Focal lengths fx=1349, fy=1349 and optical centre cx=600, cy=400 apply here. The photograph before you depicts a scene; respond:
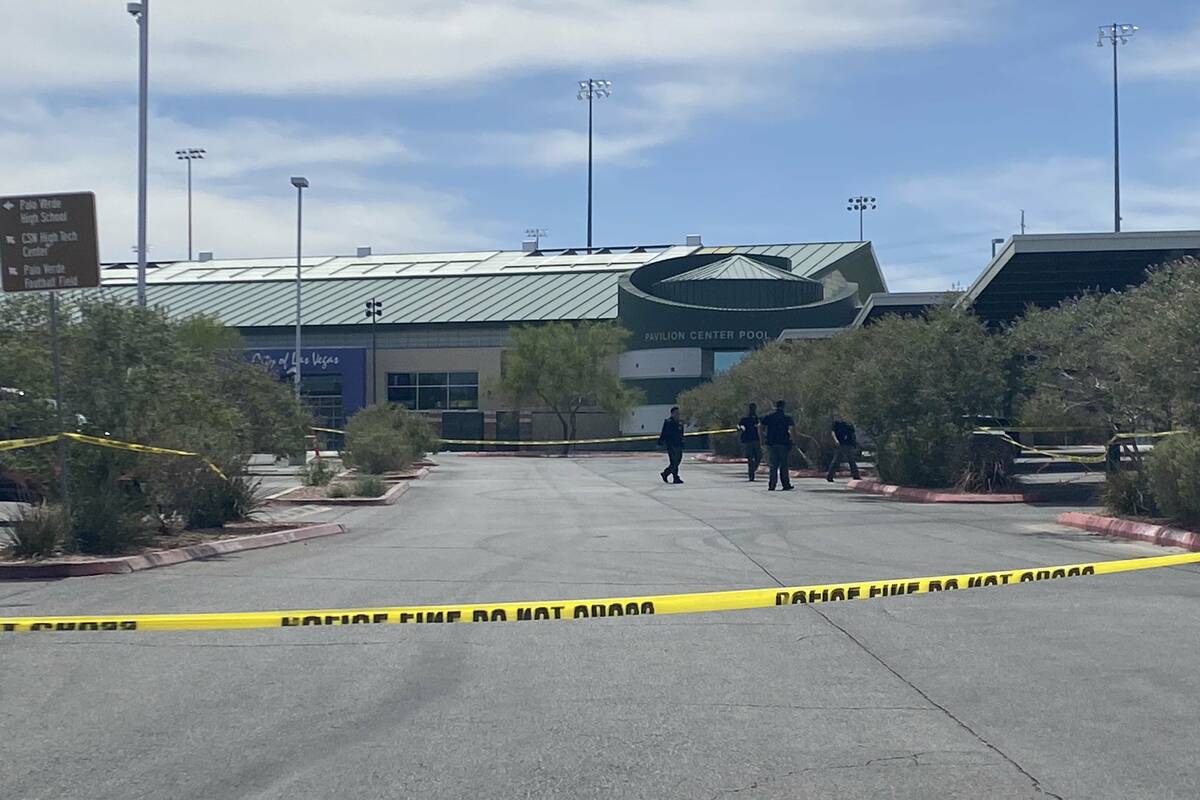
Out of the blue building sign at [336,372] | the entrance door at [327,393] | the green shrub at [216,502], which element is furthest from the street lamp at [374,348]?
the green shrub at [216,502]

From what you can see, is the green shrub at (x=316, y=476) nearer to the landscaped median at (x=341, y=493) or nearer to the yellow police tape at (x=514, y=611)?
the landscaped median at (x=341, y=493)

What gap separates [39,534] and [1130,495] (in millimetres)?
14106

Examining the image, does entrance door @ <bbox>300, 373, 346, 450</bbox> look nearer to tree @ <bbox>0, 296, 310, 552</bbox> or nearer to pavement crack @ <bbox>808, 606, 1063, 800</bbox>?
tree @ <bbox>0, 296, 310, 552</bbox>

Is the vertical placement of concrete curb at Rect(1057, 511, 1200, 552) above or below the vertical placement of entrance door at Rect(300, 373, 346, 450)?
below

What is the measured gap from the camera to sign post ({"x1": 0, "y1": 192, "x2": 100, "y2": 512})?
578 inches

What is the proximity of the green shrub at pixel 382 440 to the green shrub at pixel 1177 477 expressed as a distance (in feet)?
74.2

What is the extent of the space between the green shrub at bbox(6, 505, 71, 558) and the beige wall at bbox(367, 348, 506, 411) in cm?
A: 6534

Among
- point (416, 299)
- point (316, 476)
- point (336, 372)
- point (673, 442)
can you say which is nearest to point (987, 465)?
point (673, 442)

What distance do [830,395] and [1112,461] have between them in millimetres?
10888

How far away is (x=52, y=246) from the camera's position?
48.5 ft

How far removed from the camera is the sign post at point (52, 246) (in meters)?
14.7

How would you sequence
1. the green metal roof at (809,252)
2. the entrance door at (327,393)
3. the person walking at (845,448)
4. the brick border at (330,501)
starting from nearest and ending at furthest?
the brick border at (330,501), the person walking at (845,448), the entrance door at (327,393), the green metal roof at (809,252)

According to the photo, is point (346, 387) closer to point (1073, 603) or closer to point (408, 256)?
point (408, 256)

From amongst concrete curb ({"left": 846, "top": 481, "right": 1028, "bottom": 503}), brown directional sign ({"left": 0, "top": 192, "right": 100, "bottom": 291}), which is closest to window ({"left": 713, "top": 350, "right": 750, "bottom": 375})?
concrete curb ({"left": 846, "top": 481, "right": 1028, "bottom": 503})
